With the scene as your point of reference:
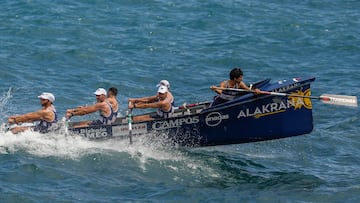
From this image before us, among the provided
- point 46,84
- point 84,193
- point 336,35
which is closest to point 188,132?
point 84,193

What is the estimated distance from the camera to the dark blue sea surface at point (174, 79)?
61.6 ft

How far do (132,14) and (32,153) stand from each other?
1694 centimetres

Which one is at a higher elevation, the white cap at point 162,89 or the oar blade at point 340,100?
the white cap at point 162,89

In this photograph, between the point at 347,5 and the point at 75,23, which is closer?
the point at 75,23

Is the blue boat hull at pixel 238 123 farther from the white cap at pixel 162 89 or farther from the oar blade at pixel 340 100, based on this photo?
the white cap at pixel 162 89

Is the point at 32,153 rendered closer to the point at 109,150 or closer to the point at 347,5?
the point at 109,150

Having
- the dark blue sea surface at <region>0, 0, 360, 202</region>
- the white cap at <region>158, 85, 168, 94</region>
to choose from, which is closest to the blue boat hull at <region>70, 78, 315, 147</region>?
the dark blue sea surface at <region>0, 0, 360, 202</region>

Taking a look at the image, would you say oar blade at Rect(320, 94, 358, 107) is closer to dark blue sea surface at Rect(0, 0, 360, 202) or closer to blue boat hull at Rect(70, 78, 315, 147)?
blue boat hull at Rect(70, 78, 315, 147)

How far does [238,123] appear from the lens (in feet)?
66.6

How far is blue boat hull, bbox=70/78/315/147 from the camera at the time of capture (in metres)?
19.8

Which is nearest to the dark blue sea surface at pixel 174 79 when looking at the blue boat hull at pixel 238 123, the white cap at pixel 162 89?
the blue boat hull at pixel 238 123

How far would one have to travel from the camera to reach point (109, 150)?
68.3 ft

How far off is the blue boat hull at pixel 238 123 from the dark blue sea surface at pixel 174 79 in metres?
0.41

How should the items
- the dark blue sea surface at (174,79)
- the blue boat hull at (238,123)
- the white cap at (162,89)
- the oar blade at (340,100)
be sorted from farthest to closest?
1. the white cap at (162,89)
2. the blue boat hull at (238,123)
3. the oar blade at (340,100)
4. the dark blue sea surface at (174,79)
